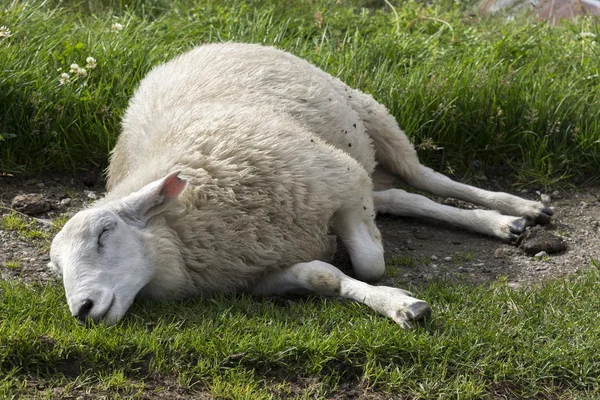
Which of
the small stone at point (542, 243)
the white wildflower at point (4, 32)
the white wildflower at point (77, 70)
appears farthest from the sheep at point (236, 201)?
the white wildflower at point (4, 32)

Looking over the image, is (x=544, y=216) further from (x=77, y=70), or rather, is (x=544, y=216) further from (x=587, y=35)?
(x=77, y=70)

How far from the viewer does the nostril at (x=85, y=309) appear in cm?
410

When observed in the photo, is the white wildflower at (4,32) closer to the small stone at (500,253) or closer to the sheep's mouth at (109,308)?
the sheep's mouth at (109,308)

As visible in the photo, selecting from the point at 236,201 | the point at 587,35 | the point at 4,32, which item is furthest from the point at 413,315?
the point at 587,35

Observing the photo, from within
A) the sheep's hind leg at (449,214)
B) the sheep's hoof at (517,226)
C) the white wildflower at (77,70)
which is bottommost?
the sheep's hind leg at (449,214)

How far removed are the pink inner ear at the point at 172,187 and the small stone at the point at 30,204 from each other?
1.64m

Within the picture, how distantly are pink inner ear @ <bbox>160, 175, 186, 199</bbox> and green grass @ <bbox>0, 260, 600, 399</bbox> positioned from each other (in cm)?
56

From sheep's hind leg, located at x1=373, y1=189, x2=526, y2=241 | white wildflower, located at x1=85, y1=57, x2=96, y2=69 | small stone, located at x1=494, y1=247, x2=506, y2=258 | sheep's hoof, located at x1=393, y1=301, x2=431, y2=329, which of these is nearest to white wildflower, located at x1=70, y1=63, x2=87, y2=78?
white wildflower, located at x1=85, y1=57, x2=96, y2=69

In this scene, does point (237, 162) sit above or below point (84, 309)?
above

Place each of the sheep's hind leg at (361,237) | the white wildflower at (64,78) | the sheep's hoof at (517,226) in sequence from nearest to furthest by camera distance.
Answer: the sheep's hind leg at (361,237), the sheep's hoof at (517,226), the white wildflower at (64,78)

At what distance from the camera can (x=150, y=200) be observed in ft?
14.6

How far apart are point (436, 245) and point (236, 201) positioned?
1.54m

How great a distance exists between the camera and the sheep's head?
163 inches

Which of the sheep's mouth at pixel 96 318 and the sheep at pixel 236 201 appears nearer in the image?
the sheep's mouth at pixel 96 318
